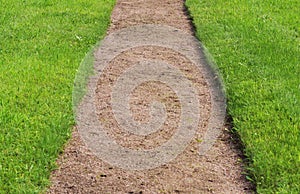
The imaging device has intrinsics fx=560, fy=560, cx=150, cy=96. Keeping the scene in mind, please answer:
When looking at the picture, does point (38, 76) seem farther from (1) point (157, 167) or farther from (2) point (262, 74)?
(2) point (262, 74)

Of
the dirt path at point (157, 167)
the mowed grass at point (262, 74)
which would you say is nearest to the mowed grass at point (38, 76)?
the dirt path at point (157, 167)

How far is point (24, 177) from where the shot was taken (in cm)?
420

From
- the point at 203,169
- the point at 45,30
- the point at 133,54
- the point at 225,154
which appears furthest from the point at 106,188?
the point at 45,30

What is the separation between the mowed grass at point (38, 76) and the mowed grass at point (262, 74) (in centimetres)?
159

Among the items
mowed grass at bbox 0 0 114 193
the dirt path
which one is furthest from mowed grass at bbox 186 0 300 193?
mowed grass at bbox 0 0 114 193

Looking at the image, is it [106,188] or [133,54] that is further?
[133,54]

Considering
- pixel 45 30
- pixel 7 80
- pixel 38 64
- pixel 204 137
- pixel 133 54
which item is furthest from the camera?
pixel 45 30

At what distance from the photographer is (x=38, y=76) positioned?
6156 millimetres

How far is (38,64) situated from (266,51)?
2755 mm

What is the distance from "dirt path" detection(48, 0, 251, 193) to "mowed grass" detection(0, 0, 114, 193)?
187 mm

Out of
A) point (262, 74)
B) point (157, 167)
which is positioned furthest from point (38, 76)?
point (262, 74)

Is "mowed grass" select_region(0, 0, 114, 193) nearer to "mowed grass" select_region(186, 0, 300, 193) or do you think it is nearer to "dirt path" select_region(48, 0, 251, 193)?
"dirt path" select_region(48, 0, 251, 193)

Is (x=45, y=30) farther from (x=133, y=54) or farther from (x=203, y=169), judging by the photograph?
(x=203, y=169)

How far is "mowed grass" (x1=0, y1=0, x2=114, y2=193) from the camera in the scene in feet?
14.5
